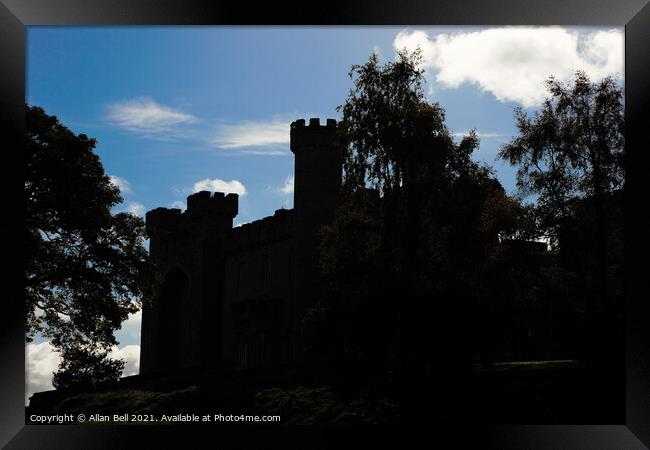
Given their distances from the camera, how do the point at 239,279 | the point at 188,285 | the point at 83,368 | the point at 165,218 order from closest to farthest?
the point at 83,368
the point at 239,279
the point at 188,285
the point at 165,218

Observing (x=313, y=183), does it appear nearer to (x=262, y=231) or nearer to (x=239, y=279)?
(x=262, y=231)

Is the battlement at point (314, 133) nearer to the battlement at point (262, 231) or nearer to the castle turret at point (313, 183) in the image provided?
the castle turret at point (313, 183)

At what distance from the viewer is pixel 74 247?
23266 millimetres

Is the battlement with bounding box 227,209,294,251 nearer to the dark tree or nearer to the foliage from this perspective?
the foliage

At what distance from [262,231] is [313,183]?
500 cm

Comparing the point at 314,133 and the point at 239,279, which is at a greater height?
the point at 314,133

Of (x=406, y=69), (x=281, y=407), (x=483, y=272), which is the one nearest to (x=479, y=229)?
(x=483, y=272)

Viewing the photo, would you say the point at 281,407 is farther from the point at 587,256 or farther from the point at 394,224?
the point at 587,256

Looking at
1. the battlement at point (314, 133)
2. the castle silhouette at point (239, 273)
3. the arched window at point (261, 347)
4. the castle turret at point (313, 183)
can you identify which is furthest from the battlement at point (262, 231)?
the arched window at point (261, 347)

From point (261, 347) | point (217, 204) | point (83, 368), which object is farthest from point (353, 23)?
point (217, 204)

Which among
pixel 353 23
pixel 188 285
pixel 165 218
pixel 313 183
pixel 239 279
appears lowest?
pixel 188 285

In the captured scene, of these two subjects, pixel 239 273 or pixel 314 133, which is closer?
pixel 314 133

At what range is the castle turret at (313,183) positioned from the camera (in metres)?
34.2

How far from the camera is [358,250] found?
2339 centimetres
